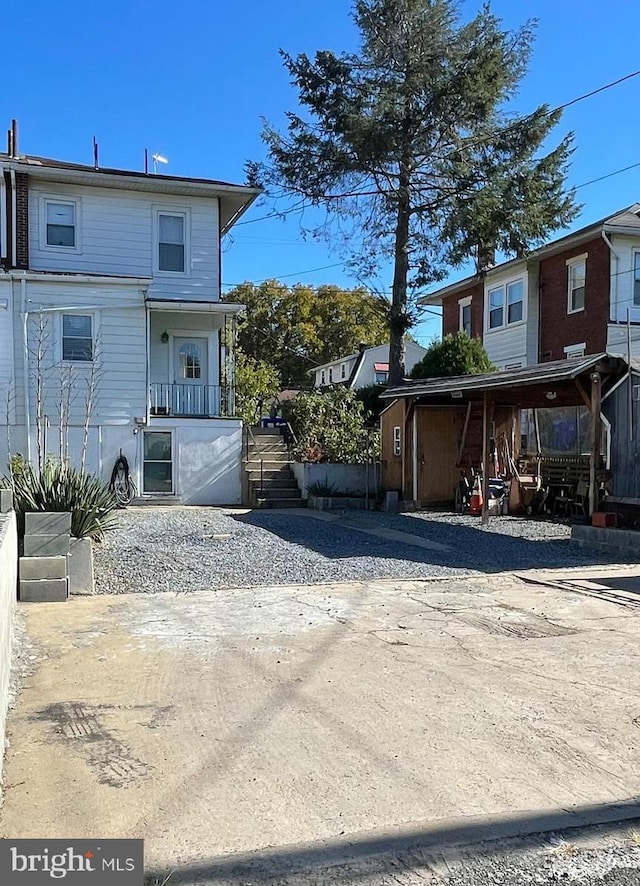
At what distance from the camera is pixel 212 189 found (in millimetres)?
19297

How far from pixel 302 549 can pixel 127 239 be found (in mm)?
11188

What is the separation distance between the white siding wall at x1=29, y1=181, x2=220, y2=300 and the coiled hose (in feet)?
14.7

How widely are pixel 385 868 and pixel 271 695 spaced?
2.11m

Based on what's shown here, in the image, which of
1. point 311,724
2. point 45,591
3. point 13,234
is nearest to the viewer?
point 311,724

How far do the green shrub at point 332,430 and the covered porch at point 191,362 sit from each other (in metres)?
1.97

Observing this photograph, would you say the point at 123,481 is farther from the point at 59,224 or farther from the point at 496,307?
the point at 496,307

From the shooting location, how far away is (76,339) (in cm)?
1788

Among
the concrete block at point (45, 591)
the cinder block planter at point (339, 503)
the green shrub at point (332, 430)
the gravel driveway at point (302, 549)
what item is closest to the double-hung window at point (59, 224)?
the green shrub at point (332, 430)

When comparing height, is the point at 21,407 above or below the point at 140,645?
above

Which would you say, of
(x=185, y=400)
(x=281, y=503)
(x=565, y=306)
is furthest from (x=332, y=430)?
(x=565, y=306)

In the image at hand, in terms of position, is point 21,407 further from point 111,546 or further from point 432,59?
point 432,59

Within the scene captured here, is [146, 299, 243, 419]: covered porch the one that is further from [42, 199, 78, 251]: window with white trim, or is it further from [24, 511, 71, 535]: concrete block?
[24, 511, 71, 535]: concrete block

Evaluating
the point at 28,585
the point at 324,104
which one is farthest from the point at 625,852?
the point at 324,104

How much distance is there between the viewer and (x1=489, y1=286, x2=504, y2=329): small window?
→ 27094 millimetres
